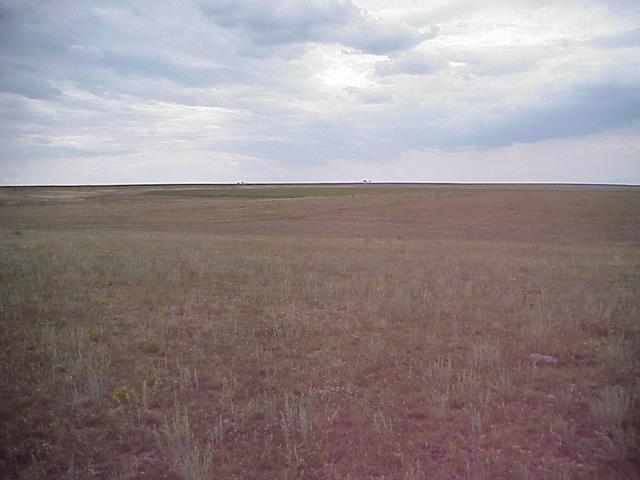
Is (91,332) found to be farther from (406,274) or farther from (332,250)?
(332,250)

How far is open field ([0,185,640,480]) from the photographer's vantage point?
537 centimetres

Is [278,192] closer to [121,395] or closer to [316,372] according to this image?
[316,372]

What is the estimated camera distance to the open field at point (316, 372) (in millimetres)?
5367

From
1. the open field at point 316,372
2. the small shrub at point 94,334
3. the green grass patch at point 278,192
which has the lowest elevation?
the open field at point 316,372

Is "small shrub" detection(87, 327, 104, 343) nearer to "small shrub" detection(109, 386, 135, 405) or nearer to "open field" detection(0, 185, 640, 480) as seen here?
"open field" detection(0, 185, 640, 480)

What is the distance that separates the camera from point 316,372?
7.62m

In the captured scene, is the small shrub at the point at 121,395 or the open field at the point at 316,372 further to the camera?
the small shrub at the point at 121,395

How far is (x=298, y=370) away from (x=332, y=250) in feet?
50.1

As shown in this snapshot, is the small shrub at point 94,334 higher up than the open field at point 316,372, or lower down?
higher up

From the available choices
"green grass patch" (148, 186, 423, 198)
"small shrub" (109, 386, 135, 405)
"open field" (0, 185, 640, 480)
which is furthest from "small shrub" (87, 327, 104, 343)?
"green grass patch" (148, 186, 423, 198)

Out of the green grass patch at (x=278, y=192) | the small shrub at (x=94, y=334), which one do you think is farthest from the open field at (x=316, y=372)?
the green grass patch at (x=278, y=192)

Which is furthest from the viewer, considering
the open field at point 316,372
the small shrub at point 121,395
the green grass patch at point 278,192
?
the green grass patch at point 278,192

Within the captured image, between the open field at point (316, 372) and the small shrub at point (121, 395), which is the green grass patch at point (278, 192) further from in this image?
the small shrub at point (121, 395)

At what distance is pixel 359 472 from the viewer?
5.13 metres
